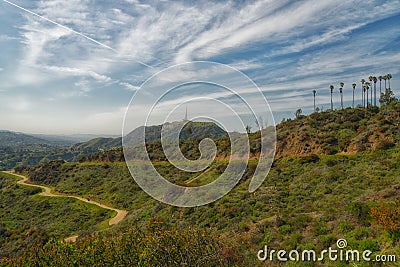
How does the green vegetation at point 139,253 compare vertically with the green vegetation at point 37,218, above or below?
above

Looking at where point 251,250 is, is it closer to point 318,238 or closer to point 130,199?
point 318,238

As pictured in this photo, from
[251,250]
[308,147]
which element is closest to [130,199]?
[308,147]

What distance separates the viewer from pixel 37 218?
33688 millimetres

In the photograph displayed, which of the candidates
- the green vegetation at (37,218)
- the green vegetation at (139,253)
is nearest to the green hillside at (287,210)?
the green vegetation at (139,253)

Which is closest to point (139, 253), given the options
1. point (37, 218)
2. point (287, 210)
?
point (287, 210)

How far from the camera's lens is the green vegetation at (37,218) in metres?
24.0

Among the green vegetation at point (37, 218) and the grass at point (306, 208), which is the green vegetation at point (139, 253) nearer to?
→ the grass at point (306, 208)

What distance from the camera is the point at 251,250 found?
8672 mm

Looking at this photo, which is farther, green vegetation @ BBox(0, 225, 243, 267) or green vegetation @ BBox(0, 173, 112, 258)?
green vegetation @ BBox(0, 173, 112, 258)

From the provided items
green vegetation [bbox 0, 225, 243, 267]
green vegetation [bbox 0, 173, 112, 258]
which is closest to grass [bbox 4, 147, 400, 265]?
green vegetation [bbox 0, 225, 243, 267]

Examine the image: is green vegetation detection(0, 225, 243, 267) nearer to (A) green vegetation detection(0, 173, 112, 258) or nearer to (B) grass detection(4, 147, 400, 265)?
(B) grass detection(4, 147, 400, 265)

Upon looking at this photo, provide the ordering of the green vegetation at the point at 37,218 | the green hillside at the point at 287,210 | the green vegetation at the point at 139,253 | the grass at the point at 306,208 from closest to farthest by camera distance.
Answer: the green vegetation at the point at 139,253 < the green hillside at the point at 287,210 < the grass at the point at 306,208 < the green vegetation at the point at 37,218

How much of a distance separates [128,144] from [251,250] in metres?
5.31

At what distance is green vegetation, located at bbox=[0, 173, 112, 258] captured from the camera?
23969 millimetres
